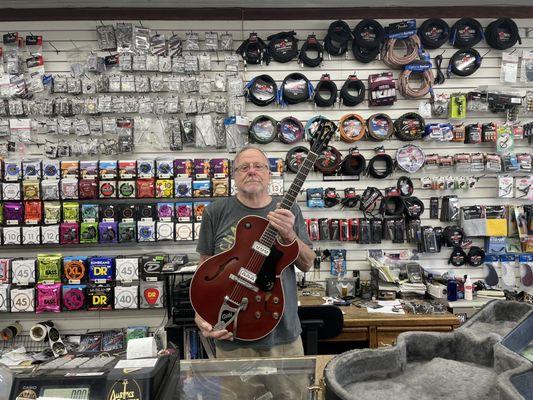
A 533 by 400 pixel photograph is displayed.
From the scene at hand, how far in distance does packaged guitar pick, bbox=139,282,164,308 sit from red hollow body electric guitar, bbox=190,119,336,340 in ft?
5.19

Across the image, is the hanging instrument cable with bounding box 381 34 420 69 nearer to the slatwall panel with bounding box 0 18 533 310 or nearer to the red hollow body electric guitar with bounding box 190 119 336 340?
the slatwall panel with bounding box 0 18 533 310

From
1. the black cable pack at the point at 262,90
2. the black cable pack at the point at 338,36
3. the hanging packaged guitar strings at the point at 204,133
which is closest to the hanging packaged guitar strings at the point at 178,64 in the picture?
the hanging packaged guitar strings at the point at 204,133

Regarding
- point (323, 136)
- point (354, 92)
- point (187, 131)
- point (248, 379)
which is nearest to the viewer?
point (248, 379)

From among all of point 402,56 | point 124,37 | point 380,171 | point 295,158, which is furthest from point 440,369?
point 124,37

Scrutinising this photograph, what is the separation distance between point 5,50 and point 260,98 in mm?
2492

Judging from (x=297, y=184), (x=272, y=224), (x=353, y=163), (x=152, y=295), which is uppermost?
(x=353, y=163)

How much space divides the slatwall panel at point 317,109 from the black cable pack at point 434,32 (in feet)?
0.43

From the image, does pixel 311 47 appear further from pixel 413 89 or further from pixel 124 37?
pixel 124 37

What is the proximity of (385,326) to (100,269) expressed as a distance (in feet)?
8.27

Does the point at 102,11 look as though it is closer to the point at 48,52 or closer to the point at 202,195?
the point at 48,52

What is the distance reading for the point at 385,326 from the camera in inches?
111

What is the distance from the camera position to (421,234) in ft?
11.4

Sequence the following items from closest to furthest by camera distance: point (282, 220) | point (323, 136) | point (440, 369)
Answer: point (440, 369)
point (282, 220)
point (323, 136)

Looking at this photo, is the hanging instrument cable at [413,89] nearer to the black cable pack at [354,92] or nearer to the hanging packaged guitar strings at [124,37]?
the black cable pack at [354,92]
